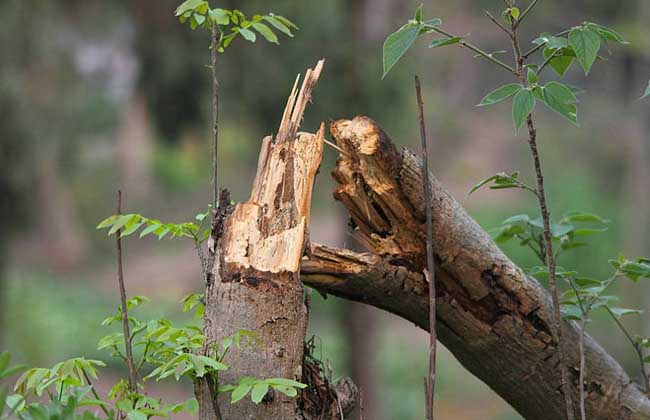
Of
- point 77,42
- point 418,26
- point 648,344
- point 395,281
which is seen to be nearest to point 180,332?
point 395,281

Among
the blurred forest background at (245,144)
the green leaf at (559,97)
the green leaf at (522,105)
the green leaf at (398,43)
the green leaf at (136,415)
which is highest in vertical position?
the blurred forest background at (245,144)

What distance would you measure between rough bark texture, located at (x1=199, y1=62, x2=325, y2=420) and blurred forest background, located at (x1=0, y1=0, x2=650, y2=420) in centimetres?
23

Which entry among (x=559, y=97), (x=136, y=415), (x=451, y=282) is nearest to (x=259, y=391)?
(x=136, y=415)

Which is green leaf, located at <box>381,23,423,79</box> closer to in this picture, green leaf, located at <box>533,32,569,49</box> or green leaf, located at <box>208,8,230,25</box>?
green leaf, located at <box>533,32,569,49</box>

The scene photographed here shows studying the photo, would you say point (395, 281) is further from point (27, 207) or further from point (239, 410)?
point (27, 207)

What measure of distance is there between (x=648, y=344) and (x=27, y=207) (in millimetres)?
6693

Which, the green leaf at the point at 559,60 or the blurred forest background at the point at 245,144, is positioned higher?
the blurred forest background at the point at 245,144

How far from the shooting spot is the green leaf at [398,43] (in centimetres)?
130

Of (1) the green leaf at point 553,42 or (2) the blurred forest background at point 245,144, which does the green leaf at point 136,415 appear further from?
(1) the green leaf at point 553,42

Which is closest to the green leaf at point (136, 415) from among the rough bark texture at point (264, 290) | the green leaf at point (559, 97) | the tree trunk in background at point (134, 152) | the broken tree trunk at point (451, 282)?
the rough bark texture at point (264, 290)

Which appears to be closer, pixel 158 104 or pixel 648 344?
pixel 648 344

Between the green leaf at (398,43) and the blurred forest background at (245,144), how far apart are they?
0.51 meters

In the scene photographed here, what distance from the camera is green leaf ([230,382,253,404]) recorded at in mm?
1191

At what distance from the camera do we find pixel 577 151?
17.8 metres
